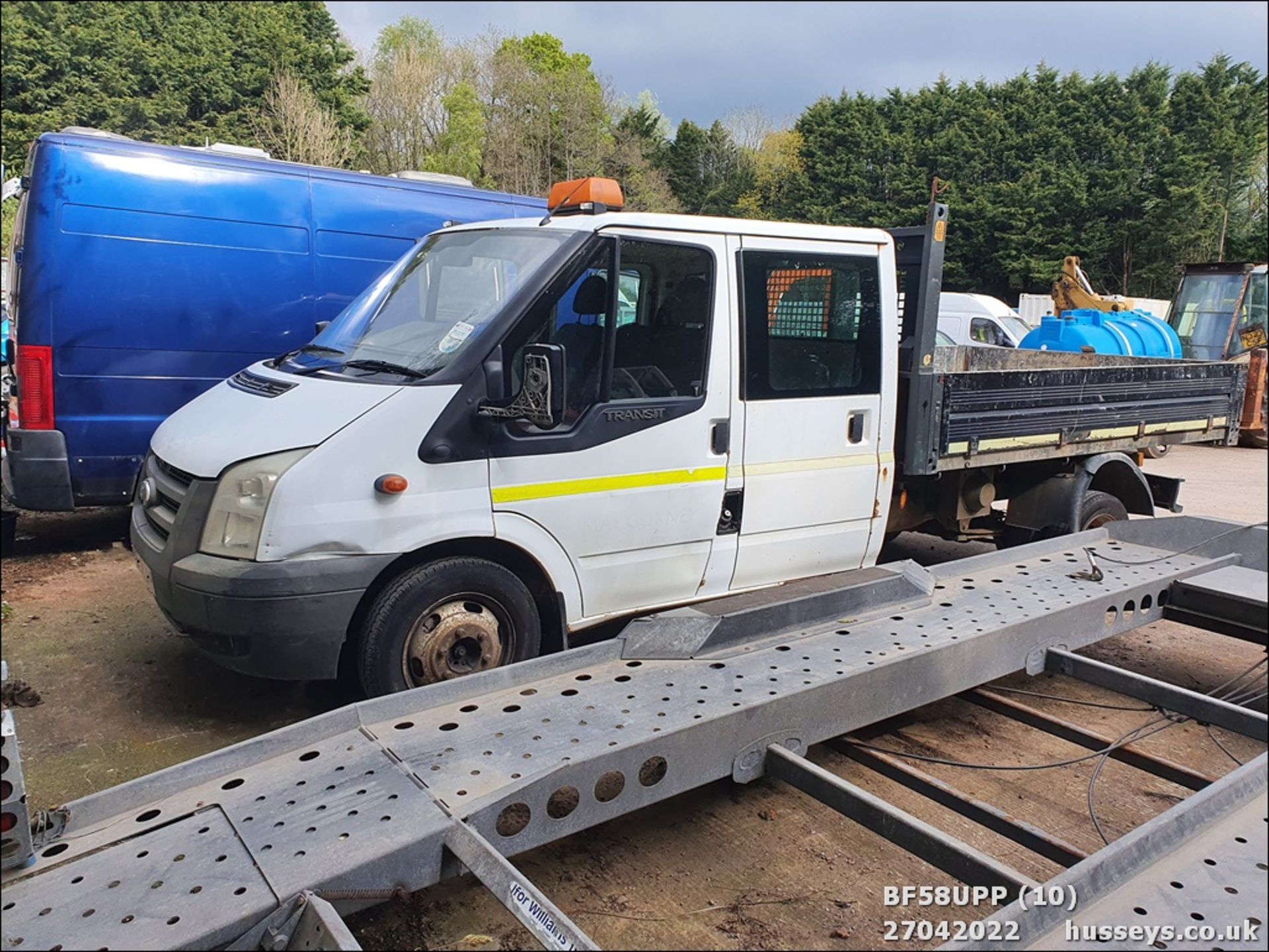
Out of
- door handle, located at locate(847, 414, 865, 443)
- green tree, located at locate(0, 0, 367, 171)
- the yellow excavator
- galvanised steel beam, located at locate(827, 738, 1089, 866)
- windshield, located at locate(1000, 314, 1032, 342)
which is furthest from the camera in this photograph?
the yellow excavator

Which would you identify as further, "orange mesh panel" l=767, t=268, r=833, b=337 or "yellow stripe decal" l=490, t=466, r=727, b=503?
"orange mesh panel" l=767, t=268, r=833, b=337

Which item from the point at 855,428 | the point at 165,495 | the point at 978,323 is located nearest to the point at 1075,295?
the point at 978,323

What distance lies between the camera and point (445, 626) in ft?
11.7

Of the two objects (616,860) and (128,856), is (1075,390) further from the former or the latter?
(128,856)

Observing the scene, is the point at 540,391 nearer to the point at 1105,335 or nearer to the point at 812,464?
the point at 812,464

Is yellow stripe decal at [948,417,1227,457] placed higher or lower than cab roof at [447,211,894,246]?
lower

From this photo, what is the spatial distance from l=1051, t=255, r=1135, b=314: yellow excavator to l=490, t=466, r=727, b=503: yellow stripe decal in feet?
50.7

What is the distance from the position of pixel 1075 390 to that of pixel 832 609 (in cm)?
251

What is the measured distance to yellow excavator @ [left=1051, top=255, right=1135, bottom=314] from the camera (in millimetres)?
17169

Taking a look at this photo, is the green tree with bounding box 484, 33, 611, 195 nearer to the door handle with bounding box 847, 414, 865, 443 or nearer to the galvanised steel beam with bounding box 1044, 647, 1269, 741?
the door handle with bounding box 847, 414, 865, 443

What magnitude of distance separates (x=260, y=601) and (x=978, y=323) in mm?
13527

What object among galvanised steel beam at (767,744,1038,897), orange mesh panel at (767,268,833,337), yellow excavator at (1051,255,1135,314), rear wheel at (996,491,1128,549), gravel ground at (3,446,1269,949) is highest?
yellow excavator at (1051,255,1135,314)

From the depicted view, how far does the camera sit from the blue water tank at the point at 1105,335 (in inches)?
525

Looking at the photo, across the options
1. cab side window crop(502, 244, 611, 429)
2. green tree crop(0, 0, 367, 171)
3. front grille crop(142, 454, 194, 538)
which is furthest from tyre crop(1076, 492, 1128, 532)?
front grille crop(142, 454, 194, 538)
